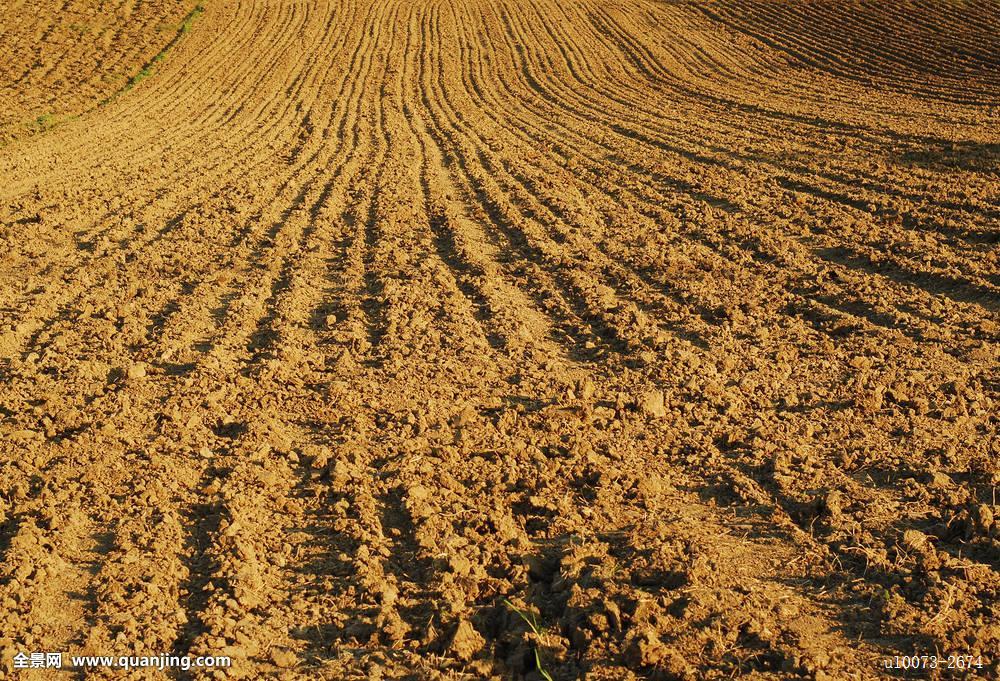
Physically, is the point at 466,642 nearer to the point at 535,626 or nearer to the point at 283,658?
the point at 535,626

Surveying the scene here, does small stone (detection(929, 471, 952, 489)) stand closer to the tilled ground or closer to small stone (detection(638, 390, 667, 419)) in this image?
the tilled ground

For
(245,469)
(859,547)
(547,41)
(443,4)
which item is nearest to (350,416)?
(245,469)

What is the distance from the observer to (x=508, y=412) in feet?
16.1

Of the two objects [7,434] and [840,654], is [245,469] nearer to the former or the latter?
[7,434]

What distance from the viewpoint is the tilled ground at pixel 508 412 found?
324 centimetres

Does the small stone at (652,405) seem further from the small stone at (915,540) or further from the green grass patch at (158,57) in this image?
the green grass patch at (158,57)

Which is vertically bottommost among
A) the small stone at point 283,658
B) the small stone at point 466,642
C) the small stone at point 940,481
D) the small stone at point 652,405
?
the small stone at point 283,658

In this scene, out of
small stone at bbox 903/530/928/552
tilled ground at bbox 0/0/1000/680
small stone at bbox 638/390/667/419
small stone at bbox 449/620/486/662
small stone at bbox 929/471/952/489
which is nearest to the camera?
small stone at bbox 449/620/486/662

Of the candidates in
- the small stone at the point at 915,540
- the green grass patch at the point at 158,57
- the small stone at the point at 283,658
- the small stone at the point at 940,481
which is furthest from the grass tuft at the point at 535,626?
the green grass patch at the point at 158,57

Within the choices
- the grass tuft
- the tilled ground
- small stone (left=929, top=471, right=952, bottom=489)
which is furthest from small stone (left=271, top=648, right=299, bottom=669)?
small stone (left=929, top=471, right=952, bottom=489)

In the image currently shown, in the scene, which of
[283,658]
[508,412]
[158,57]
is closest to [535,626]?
[283,658]

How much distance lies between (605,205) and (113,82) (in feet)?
55.7

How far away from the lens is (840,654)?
304 centimetres

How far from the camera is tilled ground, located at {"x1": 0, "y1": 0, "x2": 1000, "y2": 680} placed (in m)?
3.24
